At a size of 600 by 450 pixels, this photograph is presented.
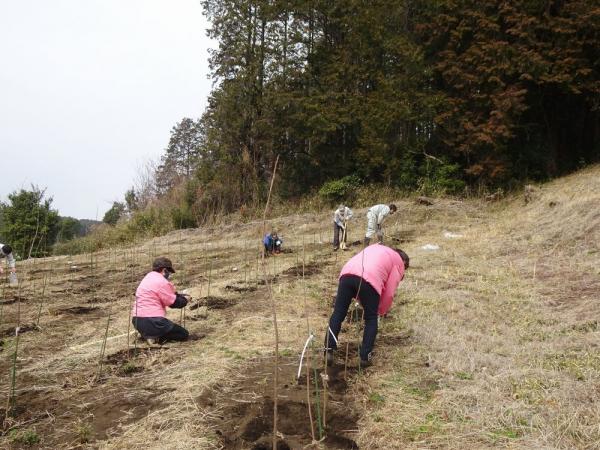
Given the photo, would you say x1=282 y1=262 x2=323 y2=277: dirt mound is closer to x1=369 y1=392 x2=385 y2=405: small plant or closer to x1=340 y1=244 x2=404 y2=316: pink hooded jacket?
x1=340 y1=244 x2=404 y2=316: pink hooded jacket

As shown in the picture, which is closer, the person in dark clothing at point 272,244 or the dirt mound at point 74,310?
the dirt mound at point 74,310

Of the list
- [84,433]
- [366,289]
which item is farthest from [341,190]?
[84,433]

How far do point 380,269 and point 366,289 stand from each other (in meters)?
0.21

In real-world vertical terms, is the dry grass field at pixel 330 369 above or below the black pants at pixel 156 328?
below

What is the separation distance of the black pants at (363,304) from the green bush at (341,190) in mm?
11770

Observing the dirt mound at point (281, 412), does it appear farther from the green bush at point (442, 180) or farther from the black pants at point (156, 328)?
the green bush at point (442, 180)

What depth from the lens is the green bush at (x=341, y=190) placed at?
15.4 m

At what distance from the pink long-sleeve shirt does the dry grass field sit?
32 cm

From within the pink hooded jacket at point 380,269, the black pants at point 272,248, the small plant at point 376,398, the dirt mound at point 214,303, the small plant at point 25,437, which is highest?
the pink hooded jacket at point 380,269

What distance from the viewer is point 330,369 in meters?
3.58

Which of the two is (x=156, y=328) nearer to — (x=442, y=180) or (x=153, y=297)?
(x=153, y=297)

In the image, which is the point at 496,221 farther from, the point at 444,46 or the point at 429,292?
the point at 444,46

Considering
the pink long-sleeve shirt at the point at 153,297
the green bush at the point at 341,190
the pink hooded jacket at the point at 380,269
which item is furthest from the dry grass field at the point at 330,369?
the green bush at the point at 341,190

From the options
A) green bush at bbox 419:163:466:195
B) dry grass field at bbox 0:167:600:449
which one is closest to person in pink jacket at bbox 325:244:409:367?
dry grass field at bbox 0:167:600:449
